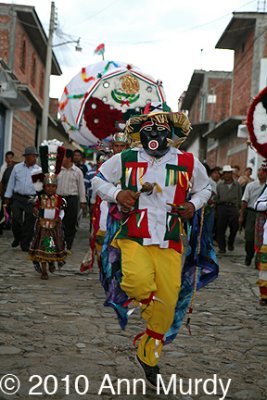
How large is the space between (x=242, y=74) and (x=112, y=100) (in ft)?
65.2

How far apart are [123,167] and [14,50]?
2112cm

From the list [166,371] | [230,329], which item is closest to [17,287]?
[230,329]

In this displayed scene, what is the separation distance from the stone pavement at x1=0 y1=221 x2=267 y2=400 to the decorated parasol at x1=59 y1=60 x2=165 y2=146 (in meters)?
2.82

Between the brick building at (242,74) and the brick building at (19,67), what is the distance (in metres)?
7.89

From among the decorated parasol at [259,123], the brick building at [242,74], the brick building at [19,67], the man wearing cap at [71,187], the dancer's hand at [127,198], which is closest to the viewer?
the dancer's hand at [127,198]

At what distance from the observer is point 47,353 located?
4766 mm

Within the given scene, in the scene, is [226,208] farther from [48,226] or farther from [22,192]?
[48,226]

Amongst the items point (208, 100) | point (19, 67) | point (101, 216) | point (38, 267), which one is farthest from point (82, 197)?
point (208, 100)

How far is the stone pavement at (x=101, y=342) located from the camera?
13.7 feet

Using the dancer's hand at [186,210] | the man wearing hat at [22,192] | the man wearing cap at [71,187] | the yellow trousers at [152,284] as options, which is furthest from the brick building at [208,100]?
the yellow trousers at [152,284]

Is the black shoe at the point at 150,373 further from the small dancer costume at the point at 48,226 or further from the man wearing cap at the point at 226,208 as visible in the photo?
the man wearing cap at the point at 226,208

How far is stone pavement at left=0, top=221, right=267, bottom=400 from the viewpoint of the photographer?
418cm

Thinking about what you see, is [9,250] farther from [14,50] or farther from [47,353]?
[14,50]

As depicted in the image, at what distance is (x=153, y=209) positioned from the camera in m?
4.45
